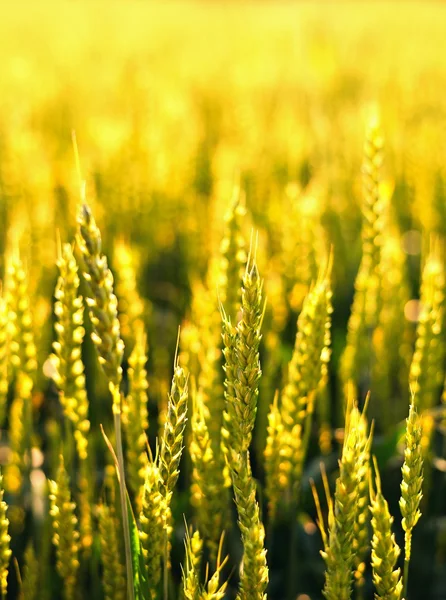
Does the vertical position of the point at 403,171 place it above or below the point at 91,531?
above

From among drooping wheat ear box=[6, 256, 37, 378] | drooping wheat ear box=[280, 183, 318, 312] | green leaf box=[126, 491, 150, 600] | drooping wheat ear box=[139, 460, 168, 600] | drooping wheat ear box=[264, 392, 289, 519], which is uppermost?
drooping wheat ear box=[280, 183, 318, 312]

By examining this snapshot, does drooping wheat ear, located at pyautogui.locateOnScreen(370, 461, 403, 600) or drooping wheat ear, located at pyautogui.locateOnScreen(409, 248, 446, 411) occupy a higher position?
drooping wheat ear, located at pyautogui.locateOnScreen(409, 248, 446, 411)

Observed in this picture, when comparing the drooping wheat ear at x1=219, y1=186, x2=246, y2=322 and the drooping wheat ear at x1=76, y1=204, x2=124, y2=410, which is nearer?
the drooping wheat ear at x1=76, y1=204, x2=124, y2=410

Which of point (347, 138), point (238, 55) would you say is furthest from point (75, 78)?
point (347, 138)

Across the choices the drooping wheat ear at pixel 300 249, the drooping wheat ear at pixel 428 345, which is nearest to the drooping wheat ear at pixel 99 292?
the drooping wheat ear at pixel 428 345

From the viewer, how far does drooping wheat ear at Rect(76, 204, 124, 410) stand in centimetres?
51

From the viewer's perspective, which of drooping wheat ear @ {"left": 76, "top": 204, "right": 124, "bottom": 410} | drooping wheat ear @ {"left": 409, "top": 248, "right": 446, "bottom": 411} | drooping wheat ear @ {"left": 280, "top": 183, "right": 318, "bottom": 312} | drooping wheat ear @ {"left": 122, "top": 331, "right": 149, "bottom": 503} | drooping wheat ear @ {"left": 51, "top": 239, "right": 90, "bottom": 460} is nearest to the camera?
drooping wheat ear @ {"left": 76, "top": 204, "right": 124, "bottom": 410}

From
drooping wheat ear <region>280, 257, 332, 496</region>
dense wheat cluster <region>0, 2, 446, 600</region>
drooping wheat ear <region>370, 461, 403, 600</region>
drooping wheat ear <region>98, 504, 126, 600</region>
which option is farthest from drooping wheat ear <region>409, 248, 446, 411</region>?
drooping wheat ear <region>98, 504, 126, 600</region>

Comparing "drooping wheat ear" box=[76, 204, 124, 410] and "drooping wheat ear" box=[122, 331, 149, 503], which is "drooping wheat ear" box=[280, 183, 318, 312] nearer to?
"drooping wheat ear" box=[122, 331, 149, 503]

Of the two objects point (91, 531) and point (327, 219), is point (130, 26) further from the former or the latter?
point (91, 531)

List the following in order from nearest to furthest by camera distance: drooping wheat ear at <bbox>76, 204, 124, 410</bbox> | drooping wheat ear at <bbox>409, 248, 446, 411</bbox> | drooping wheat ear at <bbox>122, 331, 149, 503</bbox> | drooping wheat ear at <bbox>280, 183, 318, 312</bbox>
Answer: drooping wheat ear at <bbox>76, 204, 124, 410</bbox> → drooping wheat ear at <bbox>122, 331, 149, 503</bbox> → drooping wheat ear at <bbox>409, 248, 446, 411</bbox> → drooping wheat ear at <bbox>280, 183, 318, 312</bbox>

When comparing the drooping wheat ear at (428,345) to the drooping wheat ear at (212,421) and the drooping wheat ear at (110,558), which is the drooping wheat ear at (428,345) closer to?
the drooping wheat ear at (212,421)

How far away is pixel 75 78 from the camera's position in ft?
11.3

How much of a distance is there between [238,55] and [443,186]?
10.7ft
